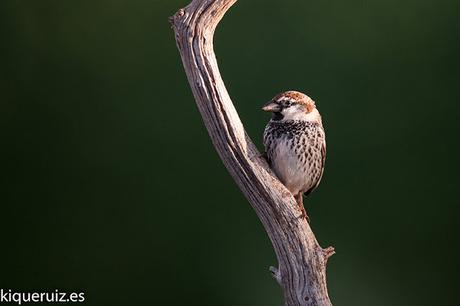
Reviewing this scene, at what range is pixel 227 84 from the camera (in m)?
3.55

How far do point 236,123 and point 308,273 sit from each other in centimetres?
55

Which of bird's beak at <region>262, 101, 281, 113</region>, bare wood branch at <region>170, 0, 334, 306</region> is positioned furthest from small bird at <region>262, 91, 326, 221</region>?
bare wood branch at <region>170, 0, 334, 306</region>

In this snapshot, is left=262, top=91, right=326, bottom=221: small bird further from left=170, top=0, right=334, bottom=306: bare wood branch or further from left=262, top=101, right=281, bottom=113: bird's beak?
left=170, top=0, right=334, bottom=306: bare wood branch

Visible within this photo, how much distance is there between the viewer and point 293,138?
2.46 metres

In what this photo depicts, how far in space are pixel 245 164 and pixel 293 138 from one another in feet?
0.94

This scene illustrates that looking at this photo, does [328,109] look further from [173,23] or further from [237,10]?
[173,23]

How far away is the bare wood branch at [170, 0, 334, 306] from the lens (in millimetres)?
2176

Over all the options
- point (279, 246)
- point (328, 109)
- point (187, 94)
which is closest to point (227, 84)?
point (187, 94)

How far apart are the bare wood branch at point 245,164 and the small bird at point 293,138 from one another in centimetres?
12

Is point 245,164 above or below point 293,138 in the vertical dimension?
below

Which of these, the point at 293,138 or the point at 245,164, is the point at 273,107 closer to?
the point at 293,138

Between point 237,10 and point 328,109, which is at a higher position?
point 237,10

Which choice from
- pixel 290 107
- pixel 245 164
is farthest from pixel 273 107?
pixel 245 164

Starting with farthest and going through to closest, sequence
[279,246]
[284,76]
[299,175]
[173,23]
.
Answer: [284,76], [299,175], [279,246], [173,23]
